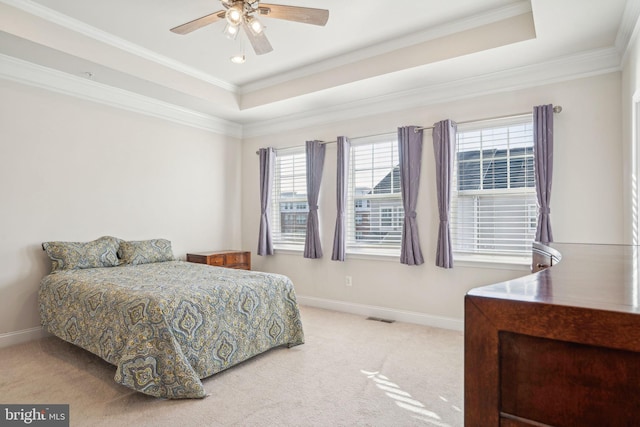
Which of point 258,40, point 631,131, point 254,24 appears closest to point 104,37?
point 258,40

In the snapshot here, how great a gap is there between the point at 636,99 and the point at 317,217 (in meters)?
3.30

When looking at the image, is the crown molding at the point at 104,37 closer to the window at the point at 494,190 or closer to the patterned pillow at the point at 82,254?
the patterned pillow at the point at 82,254

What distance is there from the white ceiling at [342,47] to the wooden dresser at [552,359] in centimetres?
273

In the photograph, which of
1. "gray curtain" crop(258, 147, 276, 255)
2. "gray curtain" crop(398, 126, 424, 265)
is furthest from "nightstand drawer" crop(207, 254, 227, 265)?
"gray curtain" crop(398, 126, 424, 265)

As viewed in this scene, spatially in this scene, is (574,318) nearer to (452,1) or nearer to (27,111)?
(452,1)

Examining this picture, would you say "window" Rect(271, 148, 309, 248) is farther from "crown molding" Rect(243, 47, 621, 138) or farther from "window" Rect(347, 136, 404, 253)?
"window" Rect(347, 136, 404, 253)

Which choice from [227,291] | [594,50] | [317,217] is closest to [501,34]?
[594,50]

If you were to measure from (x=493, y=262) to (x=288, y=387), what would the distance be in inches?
93.3

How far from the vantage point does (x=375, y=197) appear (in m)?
4.45

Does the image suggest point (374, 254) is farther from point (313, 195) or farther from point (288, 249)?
point (288, 249)

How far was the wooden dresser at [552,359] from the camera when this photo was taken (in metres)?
0.51

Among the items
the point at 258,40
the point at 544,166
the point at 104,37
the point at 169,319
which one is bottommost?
the point at 169,319

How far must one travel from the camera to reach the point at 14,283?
3.39 meters

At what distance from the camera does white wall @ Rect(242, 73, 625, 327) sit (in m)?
3.14
